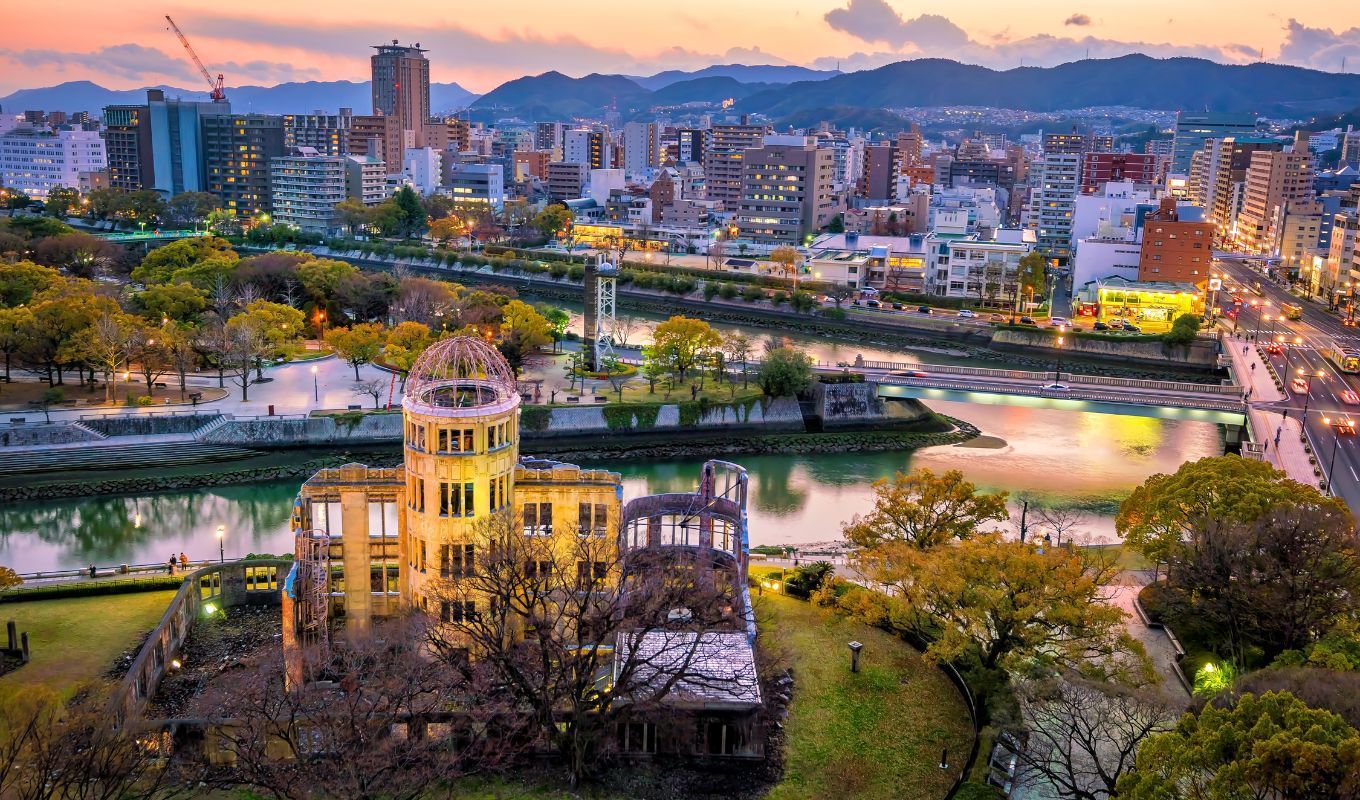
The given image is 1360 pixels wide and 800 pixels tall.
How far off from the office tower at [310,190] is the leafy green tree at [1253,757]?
6656 cm

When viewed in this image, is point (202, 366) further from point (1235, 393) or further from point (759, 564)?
point (1235, 393)

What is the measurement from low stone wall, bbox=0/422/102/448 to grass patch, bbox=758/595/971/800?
18165 millimetres

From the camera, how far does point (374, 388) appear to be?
3003 cm

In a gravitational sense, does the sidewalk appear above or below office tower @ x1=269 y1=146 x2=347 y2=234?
below

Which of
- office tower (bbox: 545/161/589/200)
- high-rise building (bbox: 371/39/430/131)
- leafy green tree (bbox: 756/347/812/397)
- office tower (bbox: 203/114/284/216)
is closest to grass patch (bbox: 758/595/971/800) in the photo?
leafy green tree (bbox: 756/347/812/397)

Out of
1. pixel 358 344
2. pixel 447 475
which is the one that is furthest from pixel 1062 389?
pixel 447 475

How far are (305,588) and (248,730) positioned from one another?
3.12m

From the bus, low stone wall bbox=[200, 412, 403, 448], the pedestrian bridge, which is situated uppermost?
the bus

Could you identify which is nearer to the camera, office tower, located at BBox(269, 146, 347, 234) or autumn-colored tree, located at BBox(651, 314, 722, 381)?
autumn-colored tree, located at BBox(651, 314, 722, 381)

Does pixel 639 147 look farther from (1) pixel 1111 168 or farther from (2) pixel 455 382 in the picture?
(2) pixel 455 382

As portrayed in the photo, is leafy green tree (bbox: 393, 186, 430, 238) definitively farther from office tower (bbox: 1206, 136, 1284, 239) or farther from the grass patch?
the grass patch

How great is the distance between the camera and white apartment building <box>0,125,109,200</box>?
293 ft

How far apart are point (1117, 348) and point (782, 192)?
2946 cm

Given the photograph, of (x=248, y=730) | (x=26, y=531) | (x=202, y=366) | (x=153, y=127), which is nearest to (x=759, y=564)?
(x=248, y=730)
